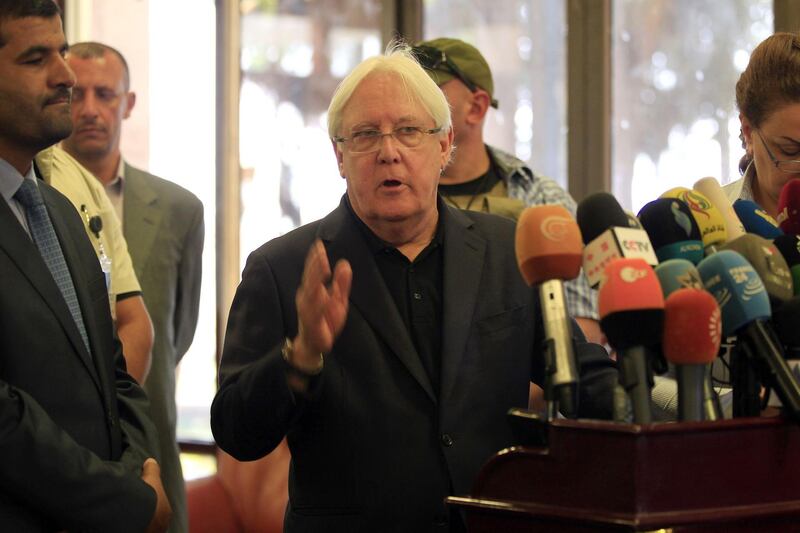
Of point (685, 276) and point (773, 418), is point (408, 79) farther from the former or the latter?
point (773, 418)

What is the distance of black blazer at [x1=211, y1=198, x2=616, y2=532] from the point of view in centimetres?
192

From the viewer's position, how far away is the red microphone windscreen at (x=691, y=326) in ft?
4.40

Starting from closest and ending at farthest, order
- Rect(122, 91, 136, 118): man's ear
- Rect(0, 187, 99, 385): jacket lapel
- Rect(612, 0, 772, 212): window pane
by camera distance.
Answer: Rect(0, 187, 99, 385): jacket lapel, Rect(122, 91, 136, 118): man's ear, Rect(612, 0, 772, 212): window pane

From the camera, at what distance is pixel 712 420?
133 centimetres

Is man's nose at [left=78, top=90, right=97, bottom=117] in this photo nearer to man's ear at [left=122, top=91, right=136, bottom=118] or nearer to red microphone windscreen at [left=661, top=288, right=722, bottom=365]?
man's ear at [left=122, top=91, right=136, bottom=118]

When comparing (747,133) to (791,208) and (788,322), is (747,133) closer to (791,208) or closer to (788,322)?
(791,208)

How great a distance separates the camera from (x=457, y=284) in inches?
81.6

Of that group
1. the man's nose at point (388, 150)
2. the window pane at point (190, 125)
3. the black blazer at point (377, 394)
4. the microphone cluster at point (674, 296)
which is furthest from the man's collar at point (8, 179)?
the window pane at point (190, 125)

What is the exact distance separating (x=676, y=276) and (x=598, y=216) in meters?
0.15

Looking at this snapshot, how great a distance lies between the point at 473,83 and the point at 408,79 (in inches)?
52.7

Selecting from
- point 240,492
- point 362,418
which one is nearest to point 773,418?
point 362,418

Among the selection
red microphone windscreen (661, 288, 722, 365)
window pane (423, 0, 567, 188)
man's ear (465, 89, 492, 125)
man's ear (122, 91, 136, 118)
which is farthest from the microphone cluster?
window pane (423, 0, 567, 188)

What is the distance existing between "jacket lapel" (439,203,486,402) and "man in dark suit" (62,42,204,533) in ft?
5.10

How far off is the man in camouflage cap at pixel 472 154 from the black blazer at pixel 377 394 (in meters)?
1.21
